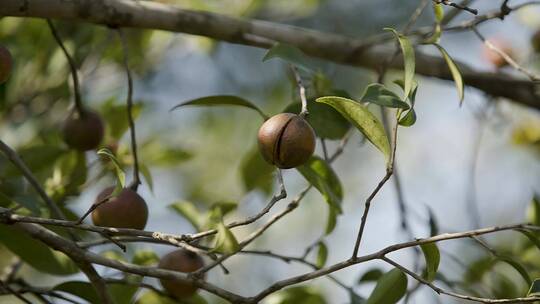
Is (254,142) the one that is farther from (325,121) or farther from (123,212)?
(123,212)

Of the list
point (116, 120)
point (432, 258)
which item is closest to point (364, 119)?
point (432, 258)

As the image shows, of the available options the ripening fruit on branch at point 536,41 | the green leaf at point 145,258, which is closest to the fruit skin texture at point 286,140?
the green leaf at point 145,258

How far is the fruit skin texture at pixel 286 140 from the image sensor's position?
1.07 meters

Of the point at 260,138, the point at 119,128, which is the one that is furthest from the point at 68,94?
the point at 260,138

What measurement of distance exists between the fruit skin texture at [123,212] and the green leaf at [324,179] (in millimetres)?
228

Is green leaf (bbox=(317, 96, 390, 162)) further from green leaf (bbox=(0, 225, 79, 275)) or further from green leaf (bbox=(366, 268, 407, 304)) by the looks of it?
green leaf (bbox=(0, 225, 79, 275))

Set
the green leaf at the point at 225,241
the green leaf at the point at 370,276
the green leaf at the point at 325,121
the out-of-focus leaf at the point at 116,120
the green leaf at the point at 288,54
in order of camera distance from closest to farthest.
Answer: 1. the green leaf at the point at 225,241
2. the green leaf at the point at 288,54
3. the green leaf at the point at 325,121
4. the green leaf at the point at 370,276
5. the out-of-focus leaf at the point at 116,120

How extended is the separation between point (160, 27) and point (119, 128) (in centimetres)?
40

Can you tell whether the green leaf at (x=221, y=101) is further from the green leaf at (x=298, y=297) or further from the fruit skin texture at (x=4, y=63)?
the green leaf at (x=298, y=297)

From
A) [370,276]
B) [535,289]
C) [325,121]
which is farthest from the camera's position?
[370,276]

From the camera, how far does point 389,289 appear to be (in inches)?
46.0

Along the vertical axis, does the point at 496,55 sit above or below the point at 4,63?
above

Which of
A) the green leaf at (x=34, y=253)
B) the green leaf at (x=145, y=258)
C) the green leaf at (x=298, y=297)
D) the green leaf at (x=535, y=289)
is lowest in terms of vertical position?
the green leaf at (x=535, y=289)

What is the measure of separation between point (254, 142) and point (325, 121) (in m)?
1.88
